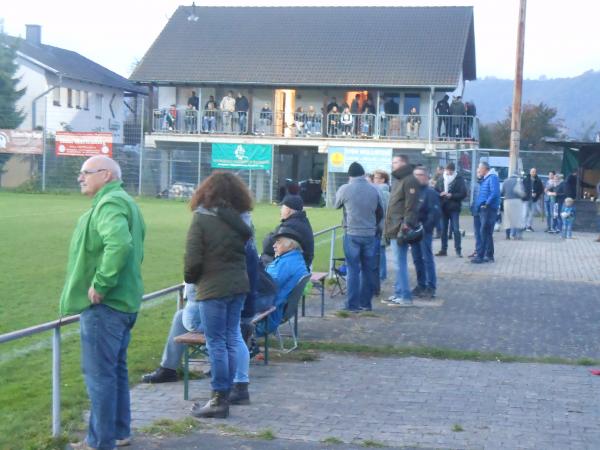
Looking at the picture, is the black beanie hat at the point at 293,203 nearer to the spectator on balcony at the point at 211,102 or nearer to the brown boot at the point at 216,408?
the brown boot at the point at 216,408

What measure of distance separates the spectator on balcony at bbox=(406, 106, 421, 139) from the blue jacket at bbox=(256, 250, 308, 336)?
3222cm

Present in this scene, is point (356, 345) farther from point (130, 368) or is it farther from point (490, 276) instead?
point (490, 276)

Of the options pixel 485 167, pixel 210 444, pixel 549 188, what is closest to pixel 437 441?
pixel 210 444

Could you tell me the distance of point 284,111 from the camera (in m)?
44.2

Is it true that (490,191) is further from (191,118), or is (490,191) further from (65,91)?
(65,91)

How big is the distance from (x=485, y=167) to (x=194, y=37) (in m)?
32.4

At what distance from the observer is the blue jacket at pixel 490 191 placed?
57.8 feet

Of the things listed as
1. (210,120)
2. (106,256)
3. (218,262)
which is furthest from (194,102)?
(106,256)

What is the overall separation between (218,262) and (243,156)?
1314 inches

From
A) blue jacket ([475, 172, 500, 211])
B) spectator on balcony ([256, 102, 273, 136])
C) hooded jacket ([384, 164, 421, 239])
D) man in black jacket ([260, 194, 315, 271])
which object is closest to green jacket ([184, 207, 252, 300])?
man in black jacket ([260, 194, 315, 271])

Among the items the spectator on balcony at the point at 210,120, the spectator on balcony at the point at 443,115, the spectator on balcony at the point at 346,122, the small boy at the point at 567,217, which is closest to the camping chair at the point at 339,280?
the small boy at the point at 567,217

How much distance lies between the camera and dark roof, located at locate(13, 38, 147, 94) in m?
54.2

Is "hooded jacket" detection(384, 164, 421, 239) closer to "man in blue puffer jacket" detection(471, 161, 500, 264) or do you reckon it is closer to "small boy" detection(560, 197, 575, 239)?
"man in blue puffer jacket" detection(471, 161, 500, 264)

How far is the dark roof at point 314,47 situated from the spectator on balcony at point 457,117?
9.06 ft
